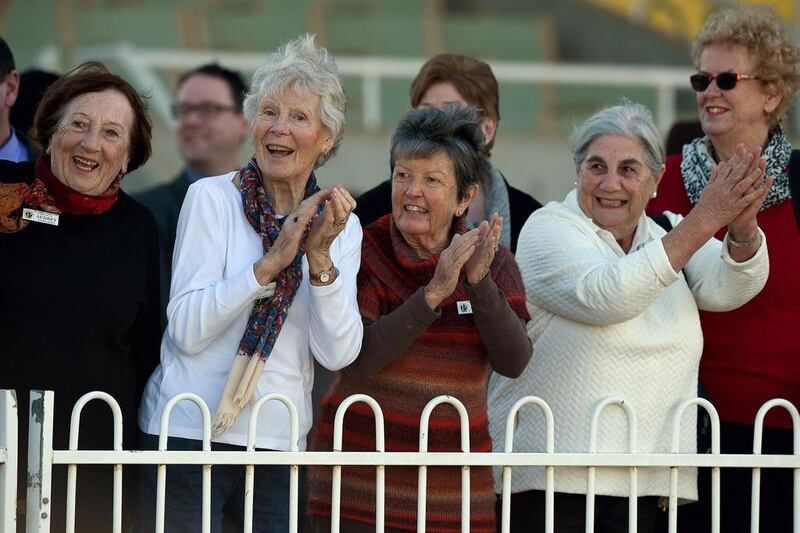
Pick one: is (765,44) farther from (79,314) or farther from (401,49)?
(401,49)

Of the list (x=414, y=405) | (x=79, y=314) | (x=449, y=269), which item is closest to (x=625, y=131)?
(x=449, y=269)

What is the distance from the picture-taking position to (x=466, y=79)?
5348mm

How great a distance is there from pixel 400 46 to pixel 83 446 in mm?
8863

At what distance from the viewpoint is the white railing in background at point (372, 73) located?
34.3 ft

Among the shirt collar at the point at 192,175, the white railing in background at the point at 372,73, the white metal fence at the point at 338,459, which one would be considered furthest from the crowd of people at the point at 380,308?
the white railing in background at the point at 372,73

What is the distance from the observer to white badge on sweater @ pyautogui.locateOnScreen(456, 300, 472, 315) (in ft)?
14.0

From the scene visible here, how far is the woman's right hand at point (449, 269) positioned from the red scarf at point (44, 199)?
100 centimetres

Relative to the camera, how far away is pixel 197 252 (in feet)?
13.5

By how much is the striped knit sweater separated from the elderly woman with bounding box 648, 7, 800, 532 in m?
0.97

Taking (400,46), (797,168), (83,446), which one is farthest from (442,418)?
(400,46)

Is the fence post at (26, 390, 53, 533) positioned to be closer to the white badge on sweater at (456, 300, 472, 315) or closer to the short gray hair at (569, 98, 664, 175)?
the white badge on sweater at (456, 300, 472, 315)

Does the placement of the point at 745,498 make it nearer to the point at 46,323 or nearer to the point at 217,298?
the point at 217,298

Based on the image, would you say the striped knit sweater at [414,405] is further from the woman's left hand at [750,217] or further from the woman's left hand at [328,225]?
the woman's left hand at [750,217]

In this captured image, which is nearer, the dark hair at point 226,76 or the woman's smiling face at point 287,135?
the woman's smiling face at point 287,135
